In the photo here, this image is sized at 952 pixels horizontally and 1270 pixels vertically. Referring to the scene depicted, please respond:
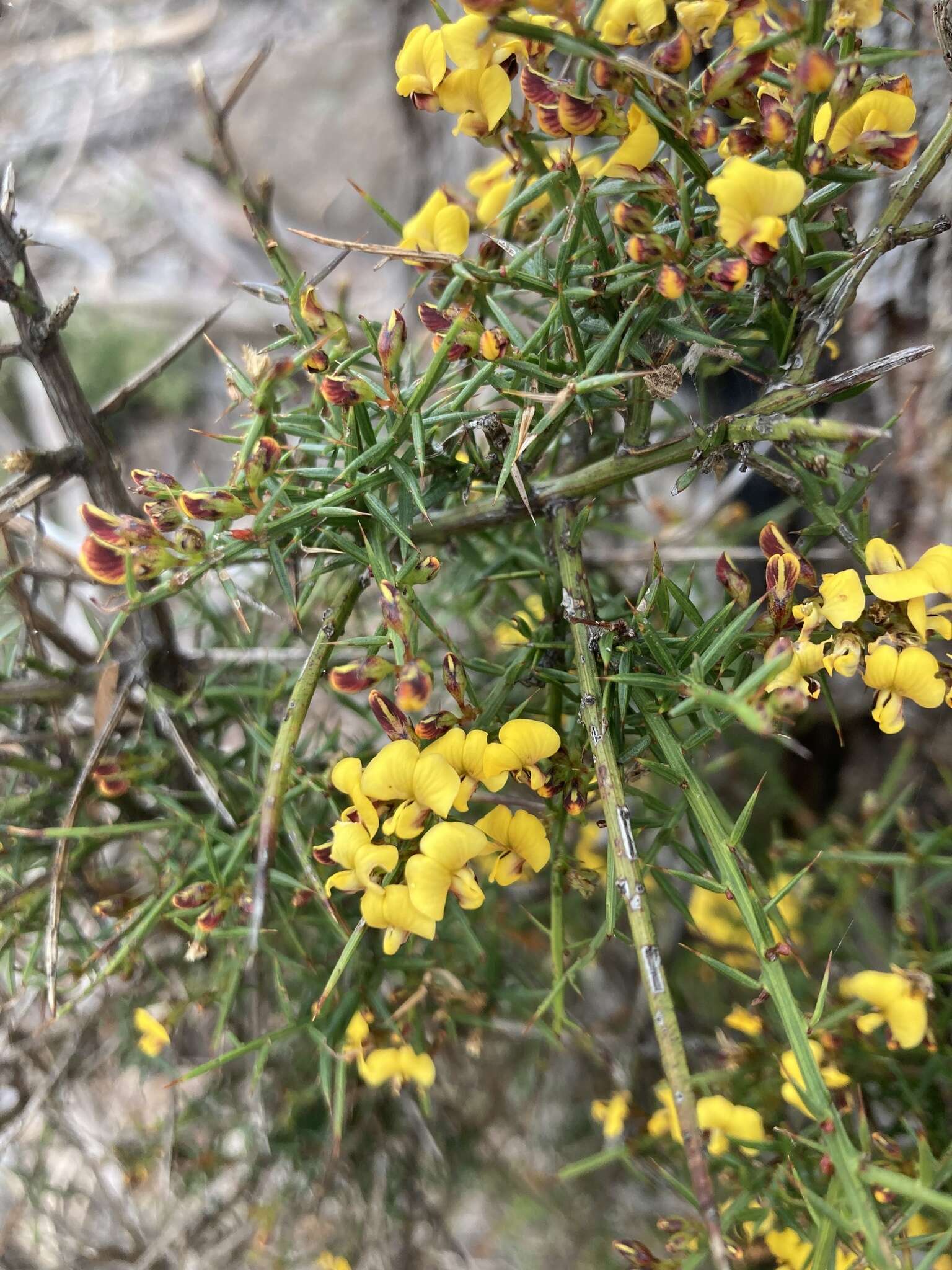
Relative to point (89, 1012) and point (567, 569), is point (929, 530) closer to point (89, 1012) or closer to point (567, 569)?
point (567, 569)

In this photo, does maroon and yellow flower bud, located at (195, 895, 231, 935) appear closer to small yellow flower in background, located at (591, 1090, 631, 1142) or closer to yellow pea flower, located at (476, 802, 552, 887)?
yellow pea flower, located at (476, 802, 552, 887)

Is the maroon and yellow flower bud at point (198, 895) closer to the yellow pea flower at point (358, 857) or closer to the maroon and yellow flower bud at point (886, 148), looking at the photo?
the yellow pea flower at point (358, 857)

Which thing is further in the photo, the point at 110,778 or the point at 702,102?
the point at 110,778

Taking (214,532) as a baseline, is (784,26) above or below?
above

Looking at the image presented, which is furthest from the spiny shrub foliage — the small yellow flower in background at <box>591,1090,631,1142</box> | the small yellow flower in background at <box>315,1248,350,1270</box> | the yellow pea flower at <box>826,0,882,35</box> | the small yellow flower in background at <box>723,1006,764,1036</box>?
the small yellow flower in background at <box>315,1248,350,1270</box>

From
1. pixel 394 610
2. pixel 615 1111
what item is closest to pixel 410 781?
pixel 394 610

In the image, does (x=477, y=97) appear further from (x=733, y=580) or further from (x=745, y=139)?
(x=733, y=580)

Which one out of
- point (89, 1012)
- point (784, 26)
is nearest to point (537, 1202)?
point (89, 1012)
